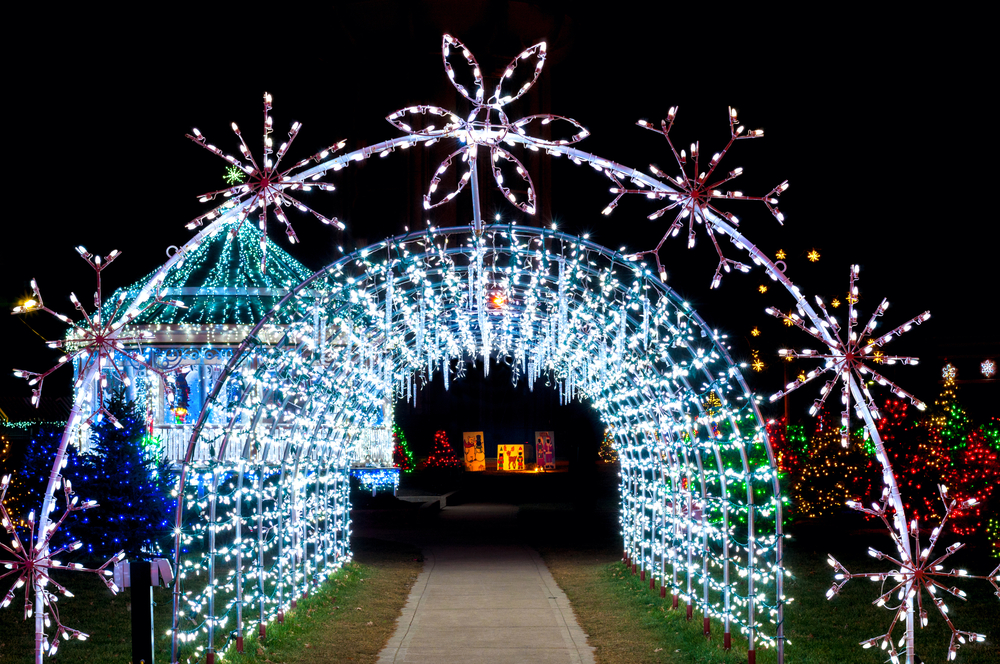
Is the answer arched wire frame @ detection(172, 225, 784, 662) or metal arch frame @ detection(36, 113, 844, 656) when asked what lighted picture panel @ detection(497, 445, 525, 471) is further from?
metal arch frame @ detection(36, 113, 844, 656)

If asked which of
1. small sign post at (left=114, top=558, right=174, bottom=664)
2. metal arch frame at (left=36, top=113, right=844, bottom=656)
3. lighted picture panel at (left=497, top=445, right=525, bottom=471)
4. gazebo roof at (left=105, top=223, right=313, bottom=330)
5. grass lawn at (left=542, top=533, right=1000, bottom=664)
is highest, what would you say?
gazebo roof at (left=105, top=223, right=313, bottom=330)

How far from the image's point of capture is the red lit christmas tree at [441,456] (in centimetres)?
3666

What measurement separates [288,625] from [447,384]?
3.51m

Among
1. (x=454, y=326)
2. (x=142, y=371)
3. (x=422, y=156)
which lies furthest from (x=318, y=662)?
(x=422, y=156)

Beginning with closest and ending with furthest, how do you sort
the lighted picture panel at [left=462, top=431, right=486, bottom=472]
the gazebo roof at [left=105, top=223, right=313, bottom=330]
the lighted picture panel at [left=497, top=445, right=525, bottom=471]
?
1. the gazebo roof at [left=105, top=223, right=313, bottom=330]
2. the lighted picture panel at [left=462, top=431, right=486, bottom=472]
3. the lighted picture panel at [left=497, top=445, right=525, bottom=471]

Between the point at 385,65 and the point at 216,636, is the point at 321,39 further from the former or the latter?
the point at 216,636

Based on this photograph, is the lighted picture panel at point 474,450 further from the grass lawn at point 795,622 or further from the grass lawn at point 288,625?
the grass lawn at point 288,625

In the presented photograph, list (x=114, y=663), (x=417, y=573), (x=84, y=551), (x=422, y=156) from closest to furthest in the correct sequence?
(x=114, y=663)
(x=84, y=551)
(x=417, y=573)
(x=422, y=156)

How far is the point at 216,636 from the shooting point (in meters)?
9.67

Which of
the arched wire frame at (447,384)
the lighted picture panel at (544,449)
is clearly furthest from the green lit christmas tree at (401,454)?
the arched wire frame at (447,384)

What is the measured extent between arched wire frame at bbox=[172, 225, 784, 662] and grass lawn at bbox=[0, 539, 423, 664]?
31 cm

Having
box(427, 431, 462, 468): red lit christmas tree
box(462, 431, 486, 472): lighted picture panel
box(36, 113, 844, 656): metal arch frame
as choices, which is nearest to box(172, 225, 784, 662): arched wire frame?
box(36, 113, 844, 656): metal arch frame

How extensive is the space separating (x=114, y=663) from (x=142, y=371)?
42.3 feet

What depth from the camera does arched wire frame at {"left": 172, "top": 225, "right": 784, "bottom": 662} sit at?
883 centimetres
